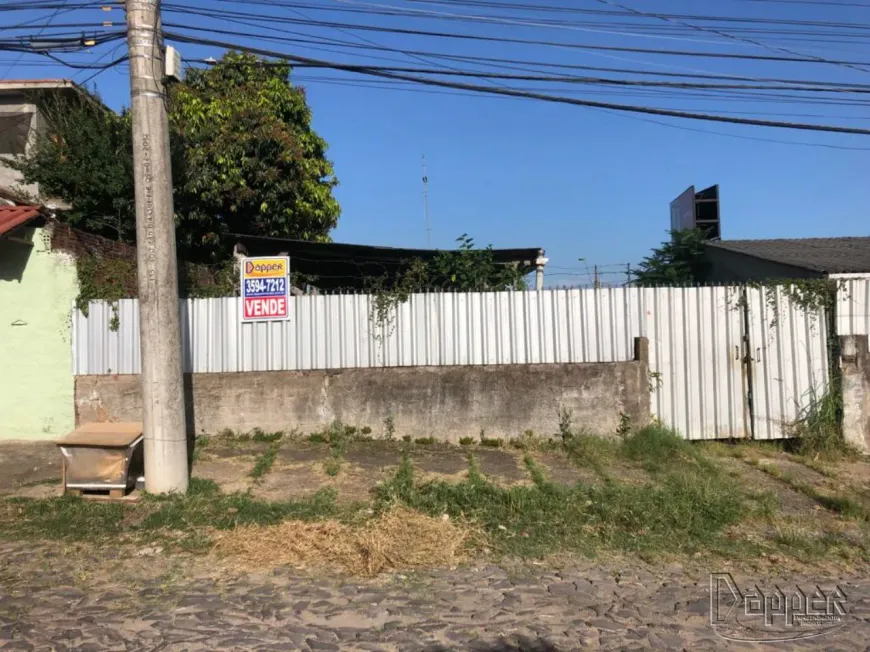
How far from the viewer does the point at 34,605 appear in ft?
12.3

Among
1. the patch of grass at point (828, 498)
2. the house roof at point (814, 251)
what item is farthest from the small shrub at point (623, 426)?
the house roof at point (814, 251)

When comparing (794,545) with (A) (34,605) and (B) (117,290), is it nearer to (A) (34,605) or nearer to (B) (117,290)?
(A) (34,605)

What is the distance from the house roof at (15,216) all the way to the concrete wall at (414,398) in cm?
203

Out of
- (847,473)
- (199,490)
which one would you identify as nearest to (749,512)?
(847,473)

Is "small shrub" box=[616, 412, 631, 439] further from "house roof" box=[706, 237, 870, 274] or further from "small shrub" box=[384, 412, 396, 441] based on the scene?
"house roof" box=[706, 237, 870, 274]

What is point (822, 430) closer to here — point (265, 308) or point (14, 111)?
point (265, 308)

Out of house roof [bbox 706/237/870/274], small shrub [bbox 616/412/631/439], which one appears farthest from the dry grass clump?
house roof [bbox 706/237/870/274]

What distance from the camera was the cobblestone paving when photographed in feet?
11.0

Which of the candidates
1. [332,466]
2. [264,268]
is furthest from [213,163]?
[332,466]

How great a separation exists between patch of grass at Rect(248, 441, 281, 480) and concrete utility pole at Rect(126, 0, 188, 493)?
932mm

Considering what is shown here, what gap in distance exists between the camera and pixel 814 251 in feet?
42.5

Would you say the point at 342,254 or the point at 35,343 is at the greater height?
the point at 342,254

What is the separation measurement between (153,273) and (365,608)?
12.0ft

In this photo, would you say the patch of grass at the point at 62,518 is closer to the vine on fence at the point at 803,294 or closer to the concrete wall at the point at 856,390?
the vine on fence at the point at 803,294
